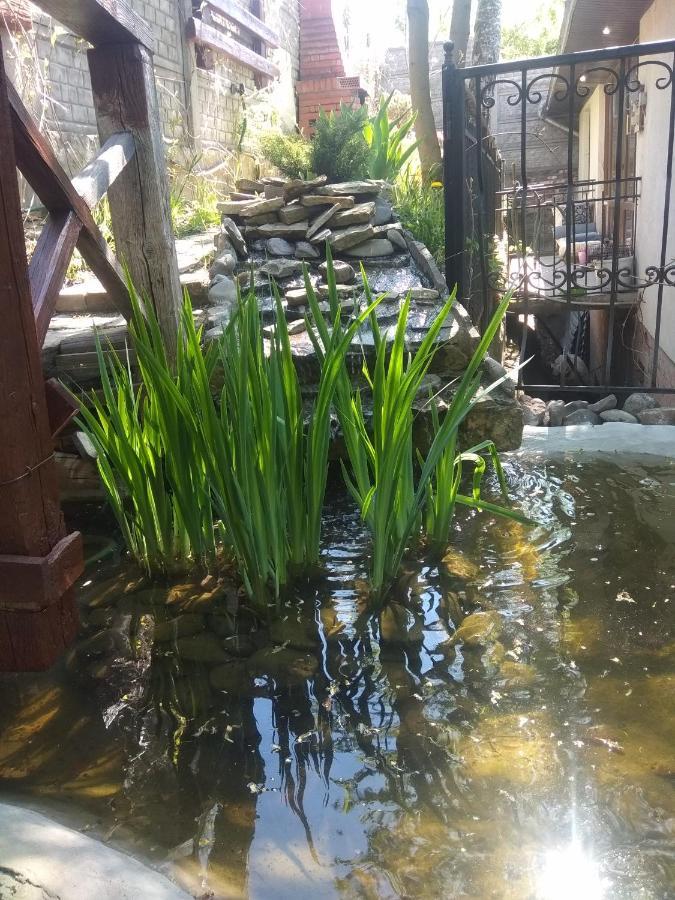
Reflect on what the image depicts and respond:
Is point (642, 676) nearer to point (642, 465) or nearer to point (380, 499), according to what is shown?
point (380, 499)

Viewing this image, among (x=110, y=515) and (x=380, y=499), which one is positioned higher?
(x=380, y=499)

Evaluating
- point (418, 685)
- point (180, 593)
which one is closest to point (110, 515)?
point (180, 593)

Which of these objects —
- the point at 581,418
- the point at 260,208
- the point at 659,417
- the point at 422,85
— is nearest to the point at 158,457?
the point at 581,418

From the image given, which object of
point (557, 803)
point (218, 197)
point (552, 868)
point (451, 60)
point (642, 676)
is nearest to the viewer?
point (552, 868)

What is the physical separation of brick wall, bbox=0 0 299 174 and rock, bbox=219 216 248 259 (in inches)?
45.7

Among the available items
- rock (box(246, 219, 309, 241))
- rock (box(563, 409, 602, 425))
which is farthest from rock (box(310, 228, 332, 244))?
rock (box(563, 409, 602, 425))

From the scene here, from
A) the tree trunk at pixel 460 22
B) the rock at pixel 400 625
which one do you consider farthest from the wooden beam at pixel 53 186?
the tree trunk at pixel 460 22

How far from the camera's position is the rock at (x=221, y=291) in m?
4.18

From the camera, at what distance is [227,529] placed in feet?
6.76

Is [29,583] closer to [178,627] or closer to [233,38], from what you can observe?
[178,627]

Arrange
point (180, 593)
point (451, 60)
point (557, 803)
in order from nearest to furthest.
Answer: point (557, 803), point (180, 593), point (451, 60)

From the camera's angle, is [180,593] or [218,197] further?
[218,197]

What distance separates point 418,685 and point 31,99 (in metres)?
5.94

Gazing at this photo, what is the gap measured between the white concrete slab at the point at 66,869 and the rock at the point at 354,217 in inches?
186
